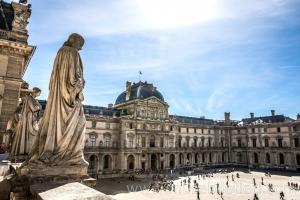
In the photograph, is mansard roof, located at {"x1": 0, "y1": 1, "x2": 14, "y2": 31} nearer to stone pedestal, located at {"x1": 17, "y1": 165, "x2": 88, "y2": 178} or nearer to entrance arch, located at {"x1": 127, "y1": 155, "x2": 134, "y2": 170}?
stone pedestal, located at {"x1": 17, "y1": 165, "x2": 88, "y2": 178}

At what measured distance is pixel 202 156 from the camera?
66125 millimetres

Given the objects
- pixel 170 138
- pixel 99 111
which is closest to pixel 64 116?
pixel 99 111

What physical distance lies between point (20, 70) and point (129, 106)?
37071 millimetres

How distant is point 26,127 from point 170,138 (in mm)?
51997

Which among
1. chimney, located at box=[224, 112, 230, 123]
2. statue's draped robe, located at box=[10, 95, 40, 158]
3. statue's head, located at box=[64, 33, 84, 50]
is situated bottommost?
statue's draped robe, located at box=[10, 95, 40, 158]

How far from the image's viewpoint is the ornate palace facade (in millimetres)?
49875

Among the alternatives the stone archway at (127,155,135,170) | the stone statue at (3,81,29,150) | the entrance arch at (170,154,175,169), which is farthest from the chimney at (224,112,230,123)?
the stone statue at (3,81,29,150)

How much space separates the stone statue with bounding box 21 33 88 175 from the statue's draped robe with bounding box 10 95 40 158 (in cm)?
340

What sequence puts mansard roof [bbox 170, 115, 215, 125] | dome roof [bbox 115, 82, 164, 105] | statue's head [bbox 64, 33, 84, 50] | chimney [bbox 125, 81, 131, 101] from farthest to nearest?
mansard roof [bbox 170, 115, 215, 125] < chimney [bbox 125, 81, 131, 101] < dome roof [bbox 115, 82, 164, 105] < statue's head [bbox 64, 33, 84, 50]

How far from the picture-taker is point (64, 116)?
15.3 ft

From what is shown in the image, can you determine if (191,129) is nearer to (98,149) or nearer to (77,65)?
(98,149)

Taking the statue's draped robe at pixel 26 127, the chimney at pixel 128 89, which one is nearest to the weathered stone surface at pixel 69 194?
the statue's draped robe at pixel 26 127

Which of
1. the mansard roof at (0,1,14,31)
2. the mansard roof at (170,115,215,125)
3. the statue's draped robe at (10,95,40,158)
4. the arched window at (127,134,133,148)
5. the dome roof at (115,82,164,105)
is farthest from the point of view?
the mansard roof at (170,115,215,125)

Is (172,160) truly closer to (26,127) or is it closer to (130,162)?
(130,162)
